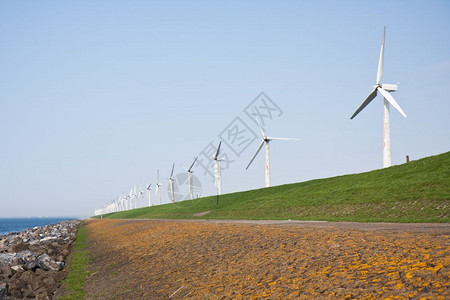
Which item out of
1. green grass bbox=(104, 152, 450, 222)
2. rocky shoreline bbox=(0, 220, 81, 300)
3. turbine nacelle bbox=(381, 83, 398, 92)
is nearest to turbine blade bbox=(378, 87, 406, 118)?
turbine nacelle bbox=(381, 83, 398, 92)

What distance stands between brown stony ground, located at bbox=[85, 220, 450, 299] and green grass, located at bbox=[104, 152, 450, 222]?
11281 mm

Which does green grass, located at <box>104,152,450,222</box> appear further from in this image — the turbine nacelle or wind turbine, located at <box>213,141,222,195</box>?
wind turbine, located at <box>213,141,222,195</box>

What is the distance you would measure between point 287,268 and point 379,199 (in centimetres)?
2265

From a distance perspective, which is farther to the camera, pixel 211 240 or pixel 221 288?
pixel 211 240

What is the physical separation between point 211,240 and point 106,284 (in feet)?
17.2

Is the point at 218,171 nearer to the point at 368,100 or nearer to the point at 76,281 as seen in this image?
the point at 368,100

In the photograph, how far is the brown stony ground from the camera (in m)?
9.20

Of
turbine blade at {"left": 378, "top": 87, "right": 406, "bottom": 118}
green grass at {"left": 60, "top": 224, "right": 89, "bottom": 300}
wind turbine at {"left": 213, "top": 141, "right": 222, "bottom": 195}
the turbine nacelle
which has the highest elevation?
the turbine nacelle

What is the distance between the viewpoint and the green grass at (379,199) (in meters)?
26.6

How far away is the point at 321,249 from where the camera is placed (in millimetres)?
13234

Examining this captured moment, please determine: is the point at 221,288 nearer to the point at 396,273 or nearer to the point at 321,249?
the point at 321,249

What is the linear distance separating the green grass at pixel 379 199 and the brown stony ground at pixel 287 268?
1128cm

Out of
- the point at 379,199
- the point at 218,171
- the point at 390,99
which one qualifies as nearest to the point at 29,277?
the point at 379,199

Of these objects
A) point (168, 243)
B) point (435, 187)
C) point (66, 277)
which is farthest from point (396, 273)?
point (435, 187)
